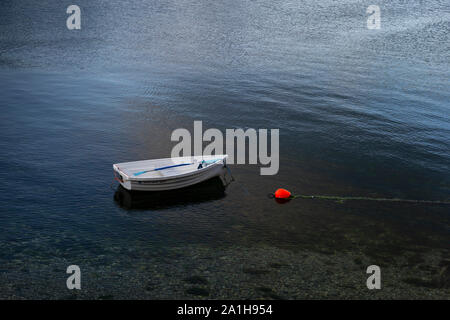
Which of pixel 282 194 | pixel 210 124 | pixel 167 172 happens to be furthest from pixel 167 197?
pixel 210 124

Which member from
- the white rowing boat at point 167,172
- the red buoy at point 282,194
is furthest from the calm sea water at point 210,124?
the white rowing boat at point 167,172

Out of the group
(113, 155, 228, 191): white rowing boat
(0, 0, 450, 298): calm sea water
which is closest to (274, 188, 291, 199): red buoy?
(0, 0, 450, 298): calm sea water

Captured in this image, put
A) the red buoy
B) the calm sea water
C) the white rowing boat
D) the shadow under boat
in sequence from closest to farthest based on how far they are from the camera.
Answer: the calm sea water < the shadow under boat < the white rowing boat < the red buoy

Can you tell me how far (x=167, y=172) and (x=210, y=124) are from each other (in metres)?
12.2

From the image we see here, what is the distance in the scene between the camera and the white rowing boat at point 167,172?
2970 centimetres

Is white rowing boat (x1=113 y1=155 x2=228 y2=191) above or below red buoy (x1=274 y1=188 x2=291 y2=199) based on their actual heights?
above

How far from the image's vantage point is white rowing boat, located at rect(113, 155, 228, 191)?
1169 inches

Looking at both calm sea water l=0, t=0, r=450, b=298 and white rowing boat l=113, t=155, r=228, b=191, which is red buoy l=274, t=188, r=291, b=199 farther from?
white rowing boat l=113, t=155, r=228, b=191

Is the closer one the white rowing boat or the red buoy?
the white rowing boat

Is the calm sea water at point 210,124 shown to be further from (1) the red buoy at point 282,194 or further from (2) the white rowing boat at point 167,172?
(2) the white rowing boat at point 167,172

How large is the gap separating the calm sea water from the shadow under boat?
0.47 ft

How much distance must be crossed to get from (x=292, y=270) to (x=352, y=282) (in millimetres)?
3239

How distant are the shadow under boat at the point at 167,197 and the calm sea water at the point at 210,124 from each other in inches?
5.6
